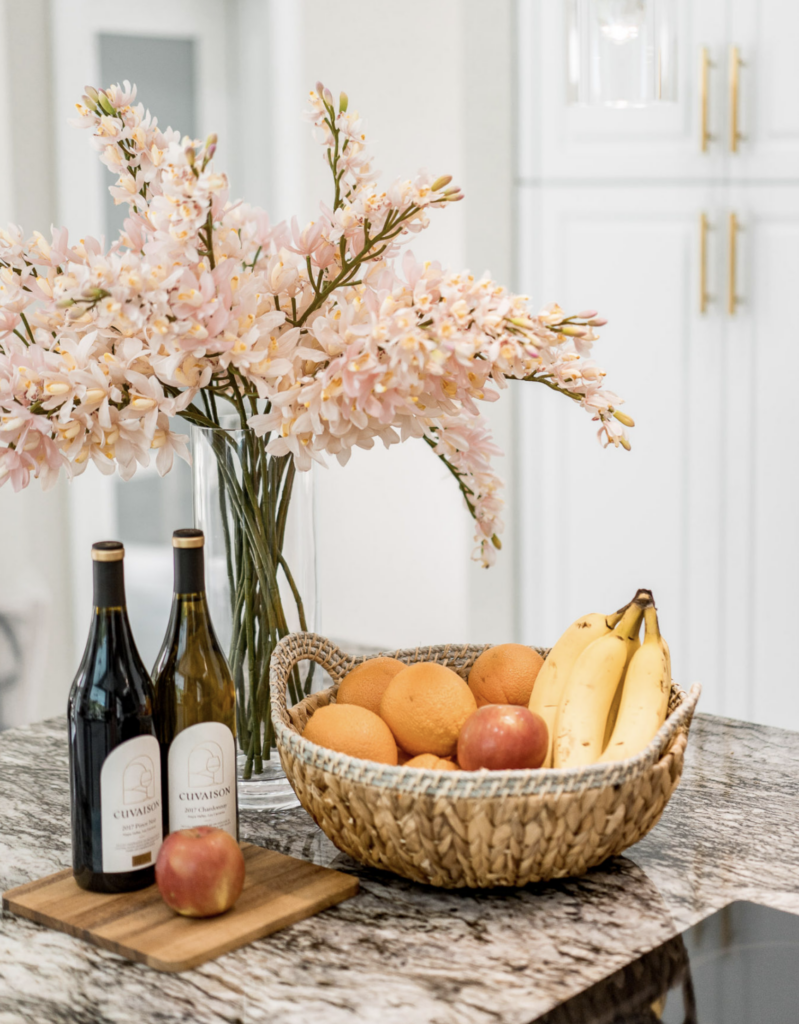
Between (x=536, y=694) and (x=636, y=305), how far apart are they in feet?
6.09

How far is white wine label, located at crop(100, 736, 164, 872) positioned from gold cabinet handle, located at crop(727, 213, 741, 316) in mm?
1978

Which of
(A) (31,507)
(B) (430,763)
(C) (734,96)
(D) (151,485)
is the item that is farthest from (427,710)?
(D) (151,485)

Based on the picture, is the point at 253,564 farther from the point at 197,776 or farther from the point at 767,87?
the point at 767,87

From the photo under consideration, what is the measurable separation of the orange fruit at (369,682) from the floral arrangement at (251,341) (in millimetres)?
76

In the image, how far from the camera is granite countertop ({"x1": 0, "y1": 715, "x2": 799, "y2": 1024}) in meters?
0.82

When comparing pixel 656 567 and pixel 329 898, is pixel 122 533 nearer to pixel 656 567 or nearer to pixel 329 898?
pixel 656 567

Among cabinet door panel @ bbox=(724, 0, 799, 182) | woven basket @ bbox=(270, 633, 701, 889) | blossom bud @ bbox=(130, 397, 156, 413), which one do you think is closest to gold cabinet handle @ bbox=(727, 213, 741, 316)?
cabinet door panel @ bbox=(724, 0, 799, 182)

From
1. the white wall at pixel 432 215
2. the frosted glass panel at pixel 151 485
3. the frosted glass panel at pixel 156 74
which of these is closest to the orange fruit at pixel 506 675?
the white wall at pixel 432 215

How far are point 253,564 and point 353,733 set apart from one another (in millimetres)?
220

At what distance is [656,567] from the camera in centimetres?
280

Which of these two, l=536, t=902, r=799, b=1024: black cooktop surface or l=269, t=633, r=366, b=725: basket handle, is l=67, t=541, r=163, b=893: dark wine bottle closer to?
l=269, t=633, r=366, b=725: basket handle

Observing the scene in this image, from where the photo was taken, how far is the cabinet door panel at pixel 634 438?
269 centimetres

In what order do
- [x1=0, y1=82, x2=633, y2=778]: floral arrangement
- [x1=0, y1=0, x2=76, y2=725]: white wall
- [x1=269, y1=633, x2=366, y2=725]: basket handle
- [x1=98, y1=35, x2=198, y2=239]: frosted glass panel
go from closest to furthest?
1. [x1=0, y1=82, x2=633, y2=778]: floral arrangement
2. [x1=269, y1=633, x2=366, y2=725]: basket handle
3. [x1=0, y1=0, x2=76, y2=725]: white wall
4. [x1=98, y1=35, x2=198, y2=239]: frosted glass panel

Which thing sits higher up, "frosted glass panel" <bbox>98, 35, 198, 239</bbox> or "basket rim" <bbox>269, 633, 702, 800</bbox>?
"frosted glass panel" <bbox>98, 35, 198, 239</bbox>
